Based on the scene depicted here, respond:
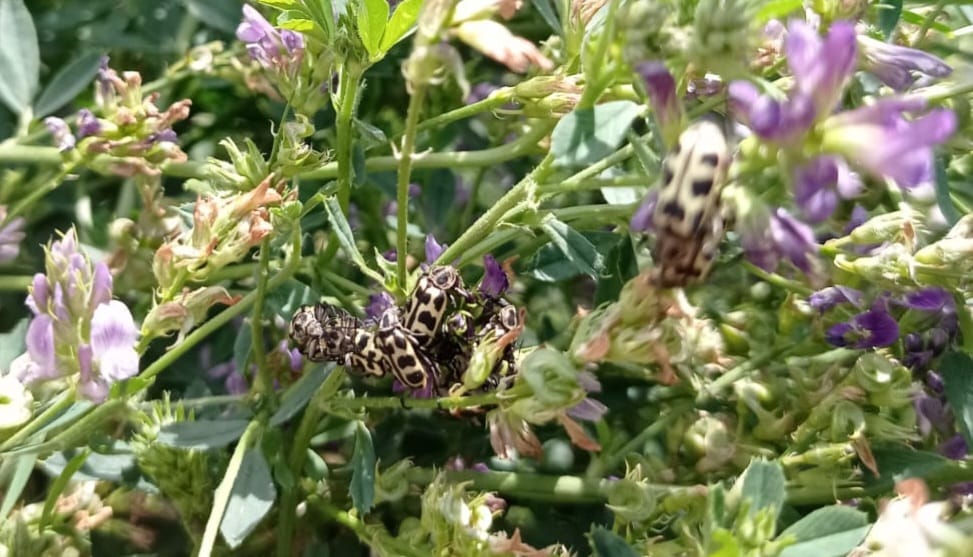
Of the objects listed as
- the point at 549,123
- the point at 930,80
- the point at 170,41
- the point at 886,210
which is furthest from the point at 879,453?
the point at 170,41

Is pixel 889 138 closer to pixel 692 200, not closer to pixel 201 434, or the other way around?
pixel 692 200

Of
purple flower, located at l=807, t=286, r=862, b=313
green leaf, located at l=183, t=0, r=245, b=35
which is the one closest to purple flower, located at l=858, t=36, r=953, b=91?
purple flower, located at l=807, t=286, r=862, b=313

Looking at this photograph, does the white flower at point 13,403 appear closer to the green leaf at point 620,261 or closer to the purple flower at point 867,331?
the green leaf at point 620,261

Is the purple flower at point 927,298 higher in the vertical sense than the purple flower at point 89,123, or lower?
higher

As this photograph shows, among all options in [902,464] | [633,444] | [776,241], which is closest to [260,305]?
[633,444]

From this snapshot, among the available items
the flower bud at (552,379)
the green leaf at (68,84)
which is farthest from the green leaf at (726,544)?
the green leaf at (68,84)

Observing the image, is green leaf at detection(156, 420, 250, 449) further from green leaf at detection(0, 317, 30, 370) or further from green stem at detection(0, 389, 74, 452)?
green leaf at detection(0, 317, 30, 370)
